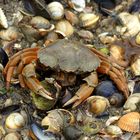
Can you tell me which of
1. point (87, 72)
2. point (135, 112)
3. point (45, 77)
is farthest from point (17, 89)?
point (135, 112)

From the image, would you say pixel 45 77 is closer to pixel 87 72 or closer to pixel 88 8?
pixel 87 72

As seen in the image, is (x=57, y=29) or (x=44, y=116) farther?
(x=57, y=29)

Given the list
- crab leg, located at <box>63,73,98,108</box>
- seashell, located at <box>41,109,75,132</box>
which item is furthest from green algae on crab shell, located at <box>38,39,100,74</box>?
seashell, located at <box>41,109,75,132</box>

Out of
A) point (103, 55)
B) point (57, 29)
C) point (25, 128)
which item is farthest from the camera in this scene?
point (57, 29)

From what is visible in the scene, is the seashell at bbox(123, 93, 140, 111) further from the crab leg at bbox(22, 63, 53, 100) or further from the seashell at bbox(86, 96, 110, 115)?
the crab leg at bbox(22, 63, 53, 100)

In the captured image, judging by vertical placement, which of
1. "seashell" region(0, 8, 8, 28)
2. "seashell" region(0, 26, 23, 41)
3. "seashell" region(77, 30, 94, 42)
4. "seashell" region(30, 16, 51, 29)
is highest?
"seashell" region(0, 8, 8, 28)

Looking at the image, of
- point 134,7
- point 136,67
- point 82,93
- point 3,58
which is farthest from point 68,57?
point 134,7
